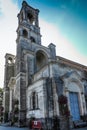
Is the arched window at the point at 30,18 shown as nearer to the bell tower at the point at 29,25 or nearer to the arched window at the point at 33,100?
the bell tower at the point at 29,25

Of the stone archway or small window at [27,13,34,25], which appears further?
small window at [27,13,34,25]

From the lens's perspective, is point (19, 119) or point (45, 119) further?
point (19, 119)

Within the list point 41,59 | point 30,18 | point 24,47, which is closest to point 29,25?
point 30,18

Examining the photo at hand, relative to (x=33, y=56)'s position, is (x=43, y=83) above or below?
below

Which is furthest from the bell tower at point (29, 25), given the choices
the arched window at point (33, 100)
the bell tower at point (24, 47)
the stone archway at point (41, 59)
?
the arched window at point (33, 100)

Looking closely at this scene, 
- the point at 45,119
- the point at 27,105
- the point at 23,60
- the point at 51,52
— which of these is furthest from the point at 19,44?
the point at 45,119

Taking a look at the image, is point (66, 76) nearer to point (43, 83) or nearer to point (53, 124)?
point (43, 83)

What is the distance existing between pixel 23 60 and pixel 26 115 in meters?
8.08

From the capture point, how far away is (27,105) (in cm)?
1634

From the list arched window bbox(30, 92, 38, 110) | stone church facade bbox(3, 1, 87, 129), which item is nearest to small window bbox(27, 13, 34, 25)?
stone church facade bbox(3, 1, 87, 129)

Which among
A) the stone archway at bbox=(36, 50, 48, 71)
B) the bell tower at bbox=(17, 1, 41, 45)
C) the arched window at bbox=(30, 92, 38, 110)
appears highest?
the bell tower at bbox=(17, 1, 41, 45)

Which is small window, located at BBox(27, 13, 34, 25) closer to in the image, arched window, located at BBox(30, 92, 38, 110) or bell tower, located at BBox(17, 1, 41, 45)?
bell tower, located at BBox(17, 1, 41, 45)

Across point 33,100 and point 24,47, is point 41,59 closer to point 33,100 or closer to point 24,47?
point 24,47

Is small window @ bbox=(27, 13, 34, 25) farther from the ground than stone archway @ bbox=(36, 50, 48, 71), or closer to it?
farther from the ground
